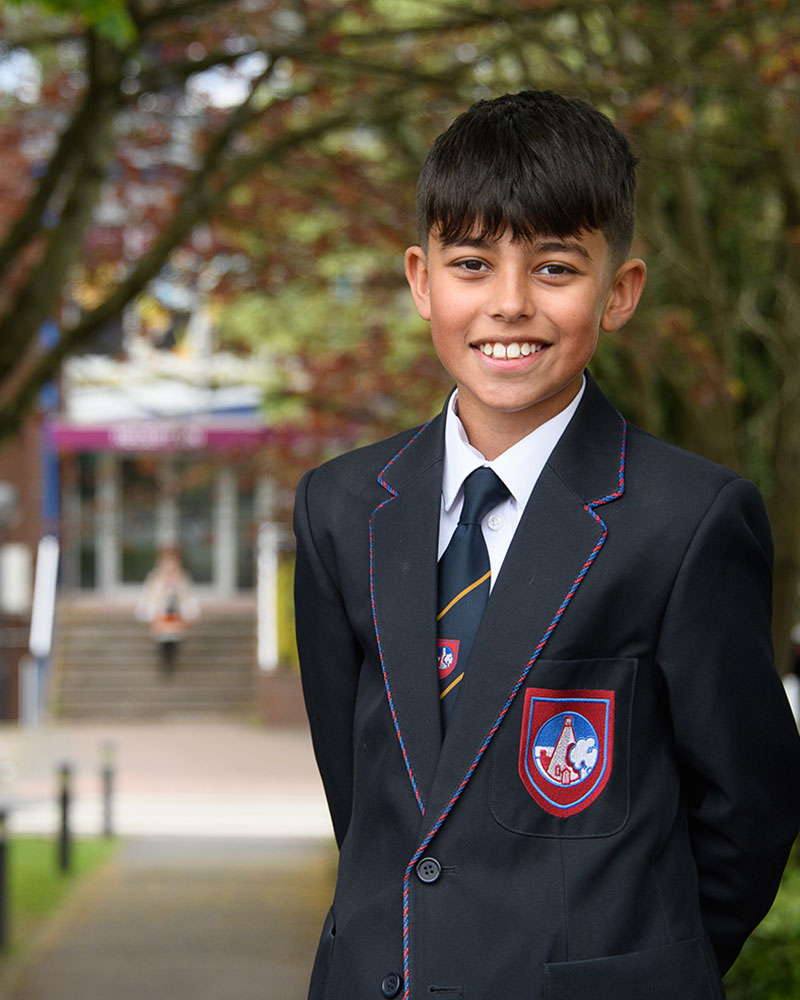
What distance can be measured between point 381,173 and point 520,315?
7.94 meters

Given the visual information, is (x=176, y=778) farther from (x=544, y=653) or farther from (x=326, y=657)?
(x=544, y=653)

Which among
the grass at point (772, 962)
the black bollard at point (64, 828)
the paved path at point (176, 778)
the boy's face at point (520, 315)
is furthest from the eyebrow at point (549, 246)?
the black bollard at point (64, 828)

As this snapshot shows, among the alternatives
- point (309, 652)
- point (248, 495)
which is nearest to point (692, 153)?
point (309, 652)

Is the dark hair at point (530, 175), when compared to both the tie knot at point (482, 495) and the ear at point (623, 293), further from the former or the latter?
the tie knot at point (482, 495)

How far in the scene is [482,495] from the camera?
76.6 inches

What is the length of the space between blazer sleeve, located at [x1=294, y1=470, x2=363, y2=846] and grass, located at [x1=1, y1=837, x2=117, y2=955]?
6.83m

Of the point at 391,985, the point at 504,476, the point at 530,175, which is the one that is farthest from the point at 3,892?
the point at 530,175

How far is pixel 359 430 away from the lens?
10289 millimetres

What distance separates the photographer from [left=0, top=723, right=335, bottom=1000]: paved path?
7719 mm

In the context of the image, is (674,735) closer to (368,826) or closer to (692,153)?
(368,826)

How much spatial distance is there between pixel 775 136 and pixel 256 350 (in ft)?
20.1

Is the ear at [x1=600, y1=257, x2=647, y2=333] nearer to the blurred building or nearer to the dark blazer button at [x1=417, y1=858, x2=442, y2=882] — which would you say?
the dark blazer button at [x1=417, y1=858, x2=442, y2=882]

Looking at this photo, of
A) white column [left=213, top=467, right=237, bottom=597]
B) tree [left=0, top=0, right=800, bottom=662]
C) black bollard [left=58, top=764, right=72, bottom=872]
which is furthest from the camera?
white column [left=213, top=467, right=237, bottom=597]

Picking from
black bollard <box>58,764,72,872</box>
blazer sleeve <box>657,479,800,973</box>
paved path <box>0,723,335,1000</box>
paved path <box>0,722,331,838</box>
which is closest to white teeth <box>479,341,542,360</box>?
blazer sleeve <box>657,479,800,973</box>
